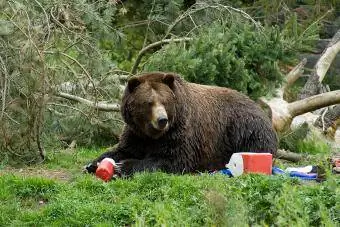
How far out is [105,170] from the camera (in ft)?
26.4

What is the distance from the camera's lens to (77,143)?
11312 mm

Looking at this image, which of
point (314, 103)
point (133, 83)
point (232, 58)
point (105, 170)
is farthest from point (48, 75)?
point (314, 103)

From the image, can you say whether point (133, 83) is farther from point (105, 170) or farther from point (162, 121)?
point (105, 170)

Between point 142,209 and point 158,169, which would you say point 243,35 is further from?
point 142,209

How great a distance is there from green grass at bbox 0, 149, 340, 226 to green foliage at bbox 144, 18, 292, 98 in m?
3.27

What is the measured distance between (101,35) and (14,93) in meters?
3.75

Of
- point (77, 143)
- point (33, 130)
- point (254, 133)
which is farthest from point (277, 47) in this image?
point (33, 130)

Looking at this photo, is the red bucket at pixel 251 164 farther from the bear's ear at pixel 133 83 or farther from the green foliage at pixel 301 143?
the green foliage at pixel 301 143

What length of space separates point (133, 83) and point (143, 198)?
1.77m

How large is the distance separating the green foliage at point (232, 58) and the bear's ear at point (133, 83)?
2.42 metres

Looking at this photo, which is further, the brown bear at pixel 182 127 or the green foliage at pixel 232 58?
the green foliage at pixel 232 58

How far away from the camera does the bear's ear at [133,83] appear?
→ 27.6ft

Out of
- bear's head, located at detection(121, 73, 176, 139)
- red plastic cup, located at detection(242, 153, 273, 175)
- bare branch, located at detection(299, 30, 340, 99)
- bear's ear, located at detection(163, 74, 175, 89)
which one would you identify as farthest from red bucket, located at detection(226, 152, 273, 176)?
bare branch, located at detection(299, 30, 340, 99)

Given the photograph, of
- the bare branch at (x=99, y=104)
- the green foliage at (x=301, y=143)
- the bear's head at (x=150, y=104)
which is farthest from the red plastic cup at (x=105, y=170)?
the green foliage at (x=301, y=143)
